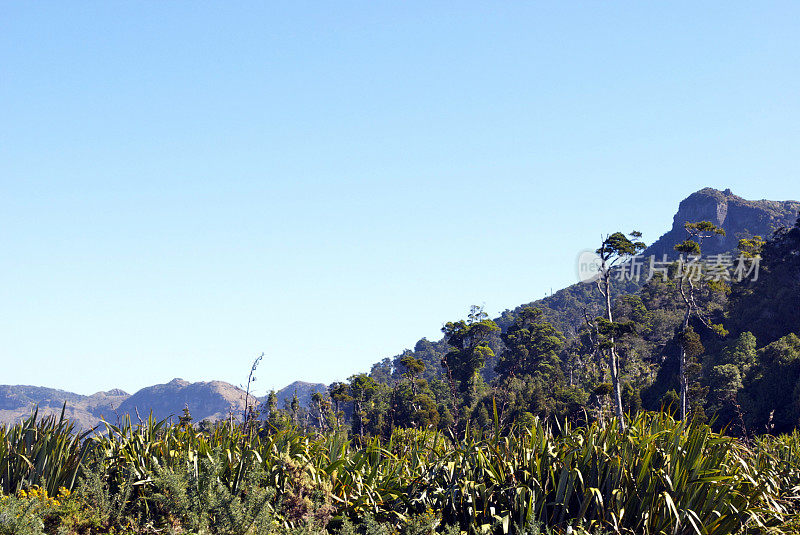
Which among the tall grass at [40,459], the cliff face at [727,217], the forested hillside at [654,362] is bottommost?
the tall grass at [40,459]

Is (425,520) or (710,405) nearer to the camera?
(425,520)

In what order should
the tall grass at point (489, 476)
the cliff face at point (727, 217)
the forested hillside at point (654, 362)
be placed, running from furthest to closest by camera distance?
the cliff face at point (727, 217)
the forested hillside at point (654, 362)
the tall grass at point (489, 476)

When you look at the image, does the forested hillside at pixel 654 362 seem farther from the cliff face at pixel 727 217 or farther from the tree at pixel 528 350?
the cliff face at pixel 727 217

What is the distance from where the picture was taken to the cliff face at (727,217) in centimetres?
15750

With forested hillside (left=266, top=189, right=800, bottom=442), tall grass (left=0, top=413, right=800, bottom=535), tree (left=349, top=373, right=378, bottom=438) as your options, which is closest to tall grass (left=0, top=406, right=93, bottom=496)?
tall grass (left=0, top=413, right=800, bottom=535)

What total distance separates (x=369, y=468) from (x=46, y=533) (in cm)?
333

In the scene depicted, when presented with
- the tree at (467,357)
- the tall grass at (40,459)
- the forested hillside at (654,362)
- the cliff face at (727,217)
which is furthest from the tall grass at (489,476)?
the cliff face at (727,217)

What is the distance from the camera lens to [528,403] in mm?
55062

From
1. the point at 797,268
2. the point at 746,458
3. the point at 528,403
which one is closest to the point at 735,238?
the point at 797,268

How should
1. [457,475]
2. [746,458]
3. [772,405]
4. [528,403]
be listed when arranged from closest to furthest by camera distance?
[457,475] < [746,458] < [772,405] < [528,403]

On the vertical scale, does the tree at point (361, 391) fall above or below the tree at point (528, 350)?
below

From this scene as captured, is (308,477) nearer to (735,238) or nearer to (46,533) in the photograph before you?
(46,533)

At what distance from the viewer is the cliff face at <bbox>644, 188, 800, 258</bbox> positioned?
157500 mm

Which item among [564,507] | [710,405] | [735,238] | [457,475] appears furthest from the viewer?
[735,238]
